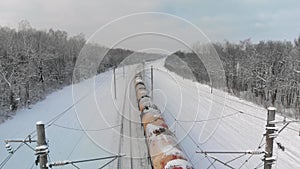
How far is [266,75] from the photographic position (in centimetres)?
3931

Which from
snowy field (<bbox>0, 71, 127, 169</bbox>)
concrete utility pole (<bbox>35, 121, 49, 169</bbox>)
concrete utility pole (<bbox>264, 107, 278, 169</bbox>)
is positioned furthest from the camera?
snowy field (<bbox>0, 71, 127, 169</bbox>)

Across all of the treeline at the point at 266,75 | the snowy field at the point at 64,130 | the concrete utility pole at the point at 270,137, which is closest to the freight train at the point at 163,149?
the concrete utility pole at the point at 270,137

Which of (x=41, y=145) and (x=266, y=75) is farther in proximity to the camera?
(x=266, y=75)

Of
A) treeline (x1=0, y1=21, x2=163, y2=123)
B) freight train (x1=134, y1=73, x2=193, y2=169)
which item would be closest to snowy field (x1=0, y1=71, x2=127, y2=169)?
treeline (x1=0, y1=21, x2=163, y2=123)

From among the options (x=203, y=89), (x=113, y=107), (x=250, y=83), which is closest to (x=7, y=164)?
(x=113, y=107)

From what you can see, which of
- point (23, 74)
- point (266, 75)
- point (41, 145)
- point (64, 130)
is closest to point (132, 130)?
point (64, 130)

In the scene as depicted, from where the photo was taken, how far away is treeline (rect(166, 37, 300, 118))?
118ft

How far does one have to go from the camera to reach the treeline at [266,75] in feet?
118

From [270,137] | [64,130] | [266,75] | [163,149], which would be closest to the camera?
[270,137]

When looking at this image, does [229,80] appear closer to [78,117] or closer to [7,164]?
[78,117]

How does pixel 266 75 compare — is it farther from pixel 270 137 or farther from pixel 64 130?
pixel 270 137

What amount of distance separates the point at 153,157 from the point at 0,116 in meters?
21.2

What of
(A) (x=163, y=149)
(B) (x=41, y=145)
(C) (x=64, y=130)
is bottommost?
(C) (x=64, y=130)

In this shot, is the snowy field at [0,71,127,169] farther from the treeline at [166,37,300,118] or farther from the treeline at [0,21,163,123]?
the treeline at [166,37,300,118]
